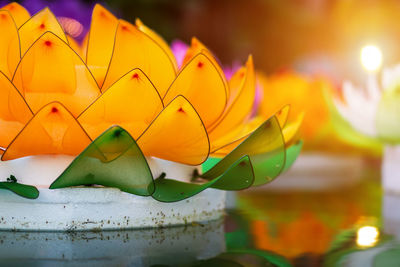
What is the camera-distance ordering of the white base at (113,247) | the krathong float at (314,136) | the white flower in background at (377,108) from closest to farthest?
the white base at (113,247)
the white flower in background at (377,108)
the krathong float at (314,136)

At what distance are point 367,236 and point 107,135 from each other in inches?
5.1

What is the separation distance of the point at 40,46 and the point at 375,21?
54.0 inches

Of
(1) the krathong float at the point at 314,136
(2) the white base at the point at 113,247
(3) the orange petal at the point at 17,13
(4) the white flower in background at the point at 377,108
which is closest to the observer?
(2) the white base at the point at 113,247

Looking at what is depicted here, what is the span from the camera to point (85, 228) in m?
0.30

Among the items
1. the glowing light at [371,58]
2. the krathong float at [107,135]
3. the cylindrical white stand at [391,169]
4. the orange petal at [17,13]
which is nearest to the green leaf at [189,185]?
the krathong float at [107,135]

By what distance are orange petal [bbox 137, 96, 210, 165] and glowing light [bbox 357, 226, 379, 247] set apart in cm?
8

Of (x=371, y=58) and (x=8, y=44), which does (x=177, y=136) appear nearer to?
(x=8, y=44)

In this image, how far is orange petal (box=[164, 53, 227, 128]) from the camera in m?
0.30

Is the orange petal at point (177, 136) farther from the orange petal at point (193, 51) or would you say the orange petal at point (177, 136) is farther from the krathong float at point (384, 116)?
the krathong float at point (384, 116)

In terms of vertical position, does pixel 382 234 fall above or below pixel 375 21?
below

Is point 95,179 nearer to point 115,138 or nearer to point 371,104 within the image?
point 115,138

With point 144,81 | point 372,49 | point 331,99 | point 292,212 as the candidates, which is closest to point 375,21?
point 372,49

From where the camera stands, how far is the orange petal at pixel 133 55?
304 mm

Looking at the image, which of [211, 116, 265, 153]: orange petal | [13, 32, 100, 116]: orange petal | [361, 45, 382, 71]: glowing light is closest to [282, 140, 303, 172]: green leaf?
[211, 116, 265, 153]: orange petal
